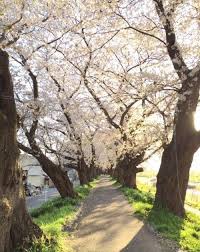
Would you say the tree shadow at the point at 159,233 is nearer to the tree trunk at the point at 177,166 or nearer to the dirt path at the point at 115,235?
the dirt path at the point at 115,235

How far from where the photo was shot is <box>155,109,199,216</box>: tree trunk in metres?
13.8

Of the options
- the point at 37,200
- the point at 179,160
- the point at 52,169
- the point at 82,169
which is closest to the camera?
the point at 179,160

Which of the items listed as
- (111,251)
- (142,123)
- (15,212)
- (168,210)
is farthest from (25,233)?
(142,123)

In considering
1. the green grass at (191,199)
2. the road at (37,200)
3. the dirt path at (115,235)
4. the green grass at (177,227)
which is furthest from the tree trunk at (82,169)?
the green grass at (177,227)

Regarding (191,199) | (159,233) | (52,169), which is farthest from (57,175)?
(191,199)

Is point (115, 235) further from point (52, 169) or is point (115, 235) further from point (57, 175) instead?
point (57, 175)

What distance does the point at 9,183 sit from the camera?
8.26m

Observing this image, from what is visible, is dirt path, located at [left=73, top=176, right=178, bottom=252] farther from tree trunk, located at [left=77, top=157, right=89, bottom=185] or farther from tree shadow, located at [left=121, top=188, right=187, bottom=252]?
tree trunk, located at [left=77, top=157, right=89, bottom=185]

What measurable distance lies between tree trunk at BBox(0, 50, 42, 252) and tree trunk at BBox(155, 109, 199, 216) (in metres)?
6.07

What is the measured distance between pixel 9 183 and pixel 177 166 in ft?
23.3

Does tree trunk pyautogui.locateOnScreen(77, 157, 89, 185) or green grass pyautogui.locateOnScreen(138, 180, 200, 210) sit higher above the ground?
tree trunk pyautogui.locateOnScreen(77, 157, 89, 185)

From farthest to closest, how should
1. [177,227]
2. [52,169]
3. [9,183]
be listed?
1. [52,169]
2. [177,227]
3. [9,183]

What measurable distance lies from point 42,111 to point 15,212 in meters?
11.1

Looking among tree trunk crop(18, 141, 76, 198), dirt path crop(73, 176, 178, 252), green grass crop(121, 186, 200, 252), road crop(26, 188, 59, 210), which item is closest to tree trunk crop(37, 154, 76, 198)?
tree trunk crop(18, 141, 76, 198)
